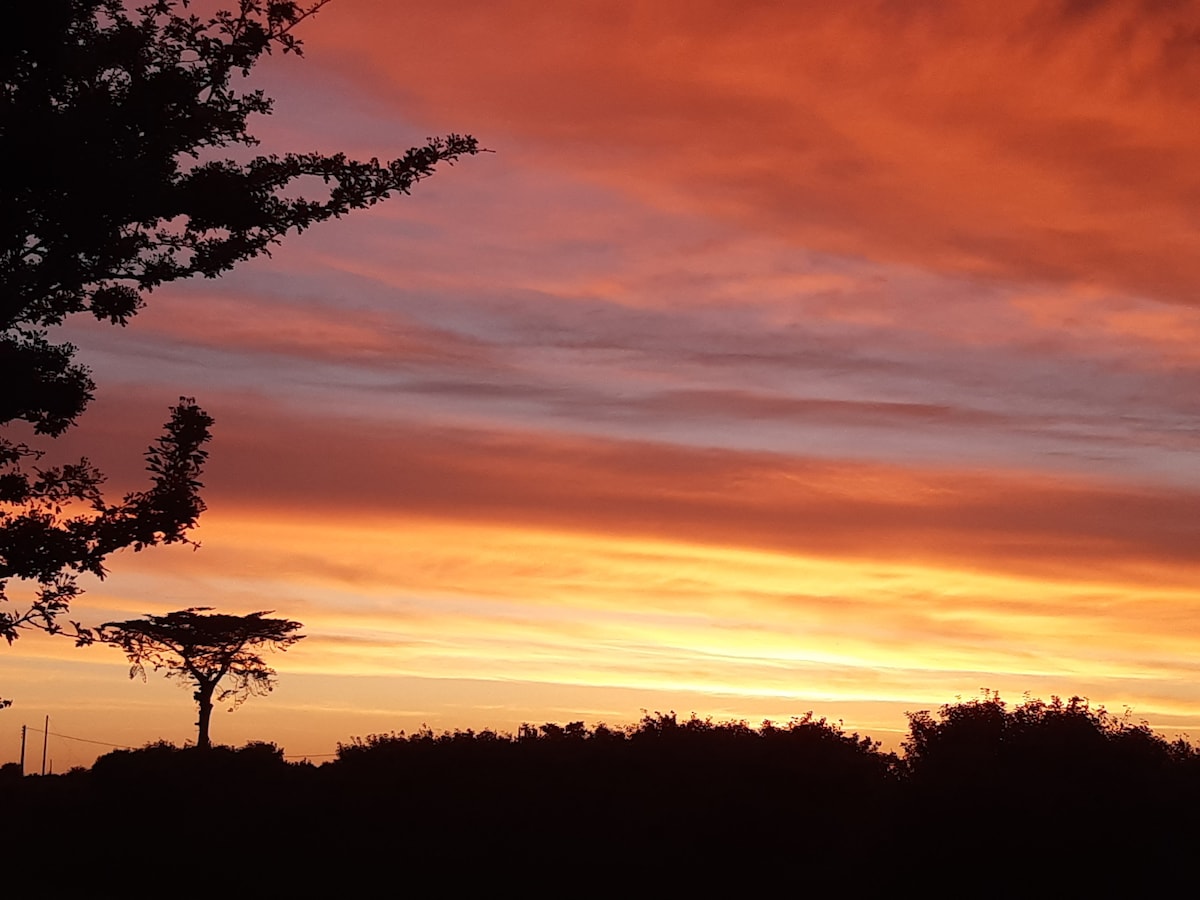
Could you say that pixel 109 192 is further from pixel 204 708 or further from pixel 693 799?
pixel 204 708

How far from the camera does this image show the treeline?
24366mm

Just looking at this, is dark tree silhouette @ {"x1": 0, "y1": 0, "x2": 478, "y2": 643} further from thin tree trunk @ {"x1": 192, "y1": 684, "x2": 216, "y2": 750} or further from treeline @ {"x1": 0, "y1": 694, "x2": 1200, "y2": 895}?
thin tree trunk @ {"x1": 192, "y1": 684, "x2": 216, "y2": 750}

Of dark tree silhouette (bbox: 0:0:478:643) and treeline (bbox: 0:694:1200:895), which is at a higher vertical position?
dark tree silhouette (bbox: 0:0:478:643)

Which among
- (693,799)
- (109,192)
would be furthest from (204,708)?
(109,192)

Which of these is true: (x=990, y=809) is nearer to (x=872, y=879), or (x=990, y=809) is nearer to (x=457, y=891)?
(x=872, y=879)

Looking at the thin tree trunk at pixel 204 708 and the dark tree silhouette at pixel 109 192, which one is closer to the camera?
the dark tree silhouette at pixel 109 192

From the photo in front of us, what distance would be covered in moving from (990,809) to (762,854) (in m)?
7.50

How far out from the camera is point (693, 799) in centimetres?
3241

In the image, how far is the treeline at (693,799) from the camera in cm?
2437

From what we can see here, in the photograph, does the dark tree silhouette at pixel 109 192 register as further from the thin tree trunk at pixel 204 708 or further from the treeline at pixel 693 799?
the thin tree trunk at pixel 204 708

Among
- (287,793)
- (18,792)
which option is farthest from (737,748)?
(18,792)

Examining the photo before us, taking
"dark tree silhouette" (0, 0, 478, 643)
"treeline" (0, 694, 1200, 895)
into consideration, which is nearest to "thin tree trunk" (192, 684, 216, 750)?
"treeline" (0, 694, 1200, 895)

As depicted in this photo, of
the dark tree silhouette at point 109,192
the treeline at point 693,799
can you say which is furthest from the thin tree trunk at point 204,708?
the dark tree silhouette at point 109,192

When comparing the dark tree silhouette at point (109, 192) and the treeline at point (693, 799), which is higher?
the dark tree silhouette at point (109, 192)
